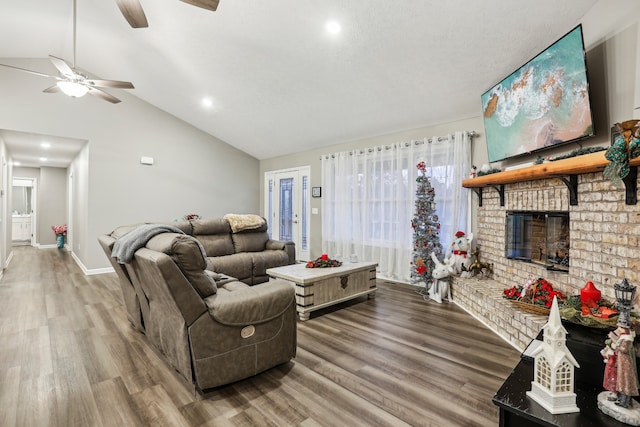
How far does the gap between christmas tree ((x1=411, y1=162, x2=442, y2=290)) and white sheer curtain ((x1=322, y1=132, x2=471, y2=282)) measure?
0.30 m

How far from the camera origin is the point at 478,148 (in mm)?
3926

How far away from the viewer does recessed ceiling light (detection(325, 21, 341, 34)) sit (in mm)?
3088

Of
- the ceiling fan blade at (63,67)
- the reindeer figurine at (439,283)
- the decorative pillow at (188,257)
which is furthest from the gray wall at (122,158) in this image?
the reindeer figurine at (439,283)

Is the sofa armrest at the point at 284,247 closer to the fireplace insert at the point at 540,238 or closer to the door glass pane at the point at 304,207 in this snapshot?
the door glass pane at the point at 304,207

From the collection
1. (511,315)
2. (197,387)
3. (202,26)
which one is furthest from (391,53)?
(197,387)

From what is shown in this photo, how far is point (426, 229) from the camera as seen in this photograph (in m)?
3.95

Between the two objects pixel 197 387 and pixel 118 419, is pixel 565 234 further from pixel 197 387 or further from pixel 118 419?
pixel 118 419

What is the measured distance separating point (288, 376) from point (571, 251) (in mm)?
2431

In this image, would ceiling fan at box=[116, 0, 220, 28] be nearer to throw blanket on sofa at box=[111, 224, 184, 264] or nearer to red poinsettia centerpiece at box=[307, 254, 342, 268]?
throw blanket on sofa at box=[111, 224, 184, 264]

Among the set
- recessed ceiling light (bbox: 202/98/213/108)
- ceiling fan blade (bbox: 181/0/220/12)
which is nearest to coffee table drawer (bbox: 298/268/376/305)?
ceiling fan blade (bbox: 181/0/220/12)

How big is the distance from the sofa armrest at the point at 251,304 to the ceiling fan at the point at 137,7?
6.51 feet

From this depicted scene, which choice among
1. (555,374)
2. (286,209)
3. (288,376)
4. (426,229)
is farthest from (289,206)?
(555,374)

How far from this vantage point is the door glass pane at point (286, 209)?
6.76 m

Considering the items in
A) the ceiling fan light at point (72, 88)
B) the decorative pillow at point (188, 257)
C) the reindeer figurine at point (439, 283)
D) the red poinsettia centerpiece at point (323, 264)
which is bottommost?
the reindeer figurine at point (439, 283)
